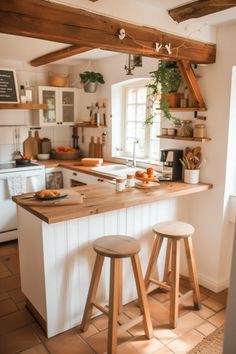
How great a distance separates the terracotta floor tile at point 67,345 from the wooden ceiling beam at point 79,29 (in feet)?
6.63

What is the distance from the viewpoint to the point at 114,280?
202 centimetres

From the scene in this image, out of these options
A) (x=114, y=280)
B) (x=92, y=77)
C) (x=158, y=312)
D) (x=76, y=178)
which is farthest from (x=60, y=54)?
(x=158, y=312)

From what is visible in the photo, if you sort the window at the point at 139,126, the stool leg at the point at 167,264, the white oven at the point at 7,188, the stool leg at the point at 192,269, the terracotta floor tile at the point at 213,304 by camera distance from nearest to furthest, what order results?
the stool leg at the point at 192,269, the terracotta floor tile at the point at 213,304, the stool leg at the point at 167,264, the white oven at the point at 7,188, the window at the point at 139,126

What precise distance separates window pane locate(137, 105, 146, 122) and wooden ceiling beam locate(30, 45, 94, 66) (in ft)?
3.60

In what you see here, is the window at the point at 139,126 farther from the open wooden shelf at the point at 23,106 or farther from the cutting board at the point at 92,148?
the open wooden shelf at the point at 23,106

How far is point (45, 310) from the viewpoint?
222cm

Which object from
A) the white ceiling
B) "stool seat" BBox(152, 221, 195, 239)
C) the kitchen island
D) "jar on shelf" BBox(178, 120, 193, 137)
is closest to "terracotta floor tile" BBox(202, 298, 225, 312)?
the kitchen island

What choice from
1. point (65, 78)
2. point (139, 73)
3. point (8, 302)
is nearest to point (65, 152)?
point (65, 78)

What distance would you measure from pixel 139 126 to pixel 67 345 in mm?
2733

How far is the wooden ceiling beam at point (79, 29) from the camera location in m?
1.66

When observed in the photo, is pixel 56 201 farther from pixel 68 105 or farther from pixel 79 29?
pixel 68 105

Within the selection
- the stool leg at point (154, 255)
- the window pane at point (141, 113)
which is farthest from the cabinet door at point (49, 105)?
the stool leg at point (154, 255)

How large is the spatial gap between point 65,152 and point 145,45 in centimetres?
270

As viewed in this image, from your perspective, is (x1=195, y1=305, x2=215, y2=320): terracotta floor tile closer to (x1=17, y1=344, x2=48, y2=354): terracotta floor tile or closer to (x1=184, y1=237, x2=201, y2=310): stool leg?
(x1=184, y1=237, x2=201, y2=310): stool leg
